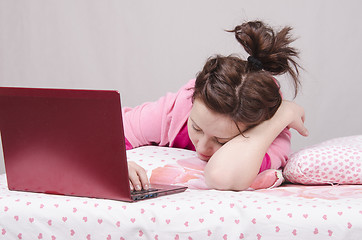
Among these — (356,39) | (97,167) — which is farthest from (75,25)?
(97,167)

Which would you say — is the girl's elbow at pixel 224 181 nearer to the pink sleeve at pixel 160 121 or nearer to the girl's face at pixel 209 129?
the girl's face at pixel 209 129

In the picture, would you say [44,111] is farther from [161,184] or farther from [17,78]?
[17,78]

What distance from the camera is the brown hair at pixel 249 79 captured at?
1.42m

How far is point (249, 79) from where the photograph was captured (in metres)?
1.46

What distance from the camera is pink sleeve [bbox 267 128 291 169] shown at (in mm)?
1603

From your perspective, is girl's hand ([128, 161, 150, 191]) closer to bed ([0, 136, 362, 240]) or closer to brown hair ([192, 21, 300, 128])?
bed ([0, 136, 362, 240])

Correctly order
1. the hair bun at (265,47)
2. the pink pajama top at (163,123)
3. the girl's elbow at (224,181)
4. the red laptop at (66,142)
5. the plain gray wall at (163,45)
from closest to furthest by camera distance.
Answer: the red laptop at (66,142)
the girl's elbow at (224,181)
the hair bun at (265,47)
the pink pajama top at (163,123)
the plain gray wall at (163,45)

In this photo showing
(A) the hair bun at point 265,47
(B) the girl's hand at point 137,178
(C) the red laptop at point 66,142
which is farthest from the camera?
(A) the hair bun at point 265,47

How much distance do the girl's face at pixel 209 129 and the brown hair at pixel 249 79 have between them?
0.06ft

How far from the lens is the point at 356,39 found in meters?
2.61

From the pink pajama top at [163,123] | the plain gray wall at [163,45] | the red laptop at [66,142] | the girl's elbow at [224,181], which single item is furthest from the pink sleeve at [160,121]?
the plain gray wall at [163,45]

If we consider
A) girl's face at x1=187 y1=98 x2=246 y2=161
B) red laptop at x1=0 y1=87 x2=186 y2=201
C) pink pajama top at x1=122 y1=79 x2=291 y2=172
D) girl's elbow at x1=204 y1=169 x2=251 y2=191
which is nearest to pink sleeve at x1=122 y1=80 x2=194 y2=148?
pink pajama top at x1=122 y1=79 x2=291 y2=172

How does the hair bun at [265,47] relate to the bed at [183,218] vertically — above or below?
above

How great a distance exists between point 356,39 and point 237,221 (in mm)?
1753
